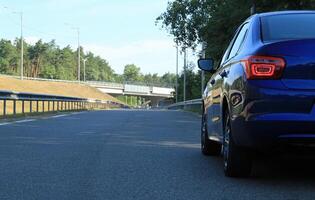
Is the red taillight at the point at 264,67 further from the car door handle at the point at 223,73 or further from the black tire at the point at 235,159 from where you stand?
the car door handle at the point at 223,73

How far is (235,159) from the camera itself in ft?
21.3

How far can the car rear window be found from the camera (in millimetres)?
6193

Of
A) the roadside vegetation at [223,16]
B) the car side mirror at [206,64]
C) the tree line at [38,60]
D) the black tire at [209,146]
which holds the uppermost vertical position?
the tree line at [38,60]

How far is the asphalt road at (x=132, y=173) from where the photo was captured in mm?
5855

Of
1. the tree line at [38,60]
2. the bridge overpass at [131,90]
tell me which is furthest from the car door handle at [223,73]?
the tree line at [38,60]

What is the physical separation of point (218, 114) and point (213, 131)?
0.48 m

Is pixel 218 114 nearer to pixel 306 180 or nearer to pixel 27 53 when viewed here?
pixel 306 180

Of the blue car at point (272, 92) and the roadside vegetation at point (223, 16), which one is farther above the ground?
the roadside vegetation at point (223, 16)

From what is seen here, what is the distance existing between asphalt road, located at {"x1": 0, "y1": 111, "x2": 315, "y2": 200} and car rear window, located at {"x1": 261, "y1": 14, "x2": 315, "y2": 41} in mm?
1519

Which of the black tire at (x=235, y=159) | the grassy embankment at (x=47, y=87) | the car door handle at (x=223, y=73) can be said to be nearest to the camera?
the black tire at (x=235, y=159)

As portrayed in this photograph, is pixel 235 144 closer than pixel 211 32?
Yes

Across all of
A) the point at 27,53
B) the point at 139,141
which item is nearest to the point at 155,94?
the point at 27,53

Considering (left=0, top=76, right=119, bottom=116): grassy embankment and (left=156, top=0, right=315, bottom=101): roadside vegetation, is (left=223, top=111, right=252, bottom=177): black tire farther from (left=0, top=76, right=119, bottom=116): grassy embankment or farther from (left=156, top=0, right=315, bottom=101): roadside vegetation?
(left=0, top=76, right=119, bottom=116): grassy embankment

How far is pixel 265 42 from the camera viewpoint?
239 inches
